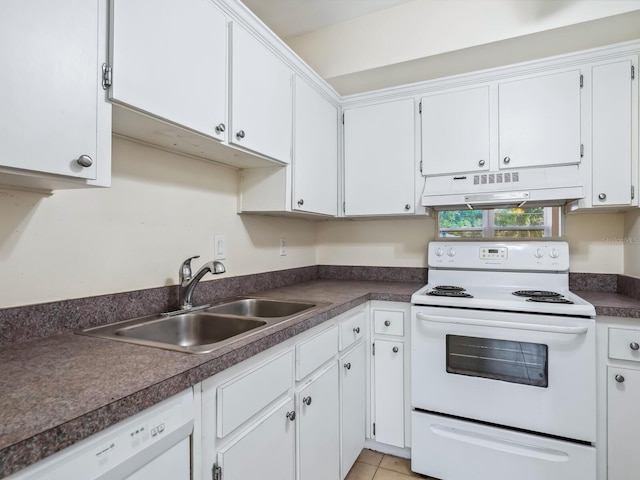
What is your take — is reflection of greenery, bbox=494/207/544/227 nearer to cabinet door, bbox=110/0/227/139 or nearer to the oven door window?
the oven door window

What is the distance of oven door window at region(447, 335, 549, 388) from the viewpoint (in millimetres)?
1610

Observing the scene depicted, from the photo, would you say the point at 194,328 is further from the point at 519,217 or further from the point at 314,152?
the point at 519,217

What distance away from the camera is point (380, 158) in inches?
90.1

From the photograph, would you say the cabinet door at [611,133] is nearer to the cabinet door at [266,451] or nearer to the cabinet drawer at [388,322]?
the cabinet drawer at [388,322]

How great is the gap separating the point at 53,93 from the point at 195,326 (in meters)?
0.94

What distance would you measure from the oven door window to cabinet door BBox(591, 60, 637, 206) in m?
0.89

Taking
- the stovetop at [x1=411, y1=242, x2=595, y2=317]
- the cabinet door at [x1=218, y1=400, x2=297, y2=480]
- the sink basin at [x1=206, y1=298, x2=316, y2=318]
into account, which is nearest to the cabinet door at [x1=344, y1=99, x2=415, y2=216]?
the stovetop at [x1=411, y1=242, x2=595, y2=317]

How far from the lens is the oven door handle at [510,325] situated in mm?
1527

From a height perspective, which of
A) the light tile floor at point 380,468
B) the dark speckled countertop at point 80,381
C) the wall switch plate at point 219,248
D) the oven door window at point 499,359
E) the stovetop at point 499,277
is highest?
the wall switch plate at point 219,248

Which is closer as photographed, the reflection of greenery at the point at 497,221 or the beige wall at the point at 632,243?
the beige wall at the point at 632,243

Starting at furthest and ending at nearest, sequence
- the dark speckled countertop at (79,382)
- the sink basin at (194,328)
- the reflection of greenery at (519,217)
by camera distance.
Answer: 1. the reflection of greenery at (519,217)
2. the sink basin at (194,328)
3. the dark speckled countertop at (79,382)

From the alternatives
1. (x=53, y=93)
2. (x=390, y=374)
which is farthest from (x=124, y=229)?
(x=390, y=374)

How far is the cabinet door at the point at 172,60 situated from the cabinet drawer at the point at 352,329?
1.05m

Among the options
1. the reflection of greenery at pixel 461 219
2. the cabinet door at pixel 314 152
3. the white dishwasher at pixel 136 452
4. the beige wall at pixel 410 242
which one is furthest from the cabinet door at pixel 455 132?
the white dishwasher at pixel 136 452
